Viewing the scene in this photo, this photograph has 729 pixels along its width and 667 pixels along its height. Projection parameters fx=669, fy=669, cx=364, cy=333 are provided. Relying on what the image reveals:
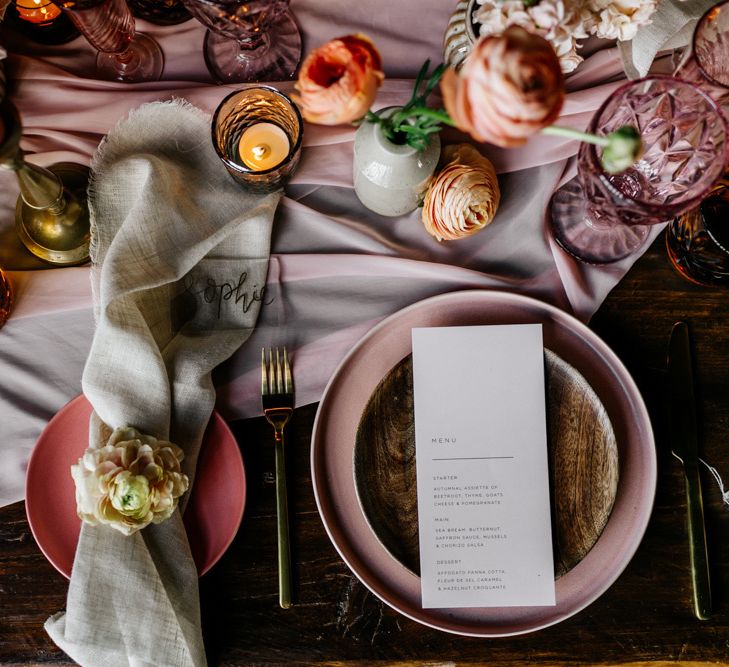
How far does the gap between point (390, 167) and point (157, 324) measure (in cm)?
31

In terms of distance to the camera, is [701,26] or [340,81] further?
[701,26]

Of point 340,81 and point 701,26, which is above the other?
point 701,26

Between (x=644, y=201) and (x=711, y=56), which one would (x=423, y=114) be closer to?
(x=644, y=201)

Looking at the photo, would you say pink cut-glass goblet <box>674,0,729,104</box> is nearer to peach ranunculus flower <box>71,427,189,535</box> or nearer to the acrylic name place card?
Answer: the acrylic name place card

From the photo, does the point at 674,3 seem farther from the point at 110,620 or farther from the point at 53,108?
the point at 110,620

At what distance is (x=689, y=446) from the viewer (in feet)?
2.51

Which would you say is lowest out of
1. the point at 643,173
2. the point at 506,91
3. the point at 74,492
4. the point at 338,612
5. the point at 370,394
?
the point at 338,612

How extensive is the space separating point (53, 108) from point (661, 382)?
2.57ft

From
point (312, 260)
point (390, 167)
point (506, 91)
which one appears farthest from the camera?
point (312, 260)

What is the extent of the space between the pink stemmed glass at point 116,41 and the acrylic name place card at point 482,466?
0.46 meters

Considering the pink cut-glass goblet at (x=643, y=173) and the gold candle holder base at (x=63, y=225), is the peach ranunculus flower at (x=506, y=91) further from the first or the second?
the gold candle holder base at (x=63, y=225)

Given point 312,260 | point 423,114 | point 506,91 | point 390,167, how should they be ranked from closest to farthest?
1. point 506,91
2. point 423,114
3. point 390,167
4. point 312,260

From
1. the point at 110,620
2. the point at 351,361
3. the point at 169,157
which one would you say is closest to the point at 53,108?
the point at 169,157

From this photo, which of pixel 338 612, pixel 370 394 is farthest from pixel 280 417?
pixel 338 612
